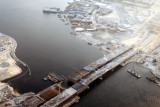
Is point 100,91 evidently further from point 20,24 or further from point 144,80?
point 20,24

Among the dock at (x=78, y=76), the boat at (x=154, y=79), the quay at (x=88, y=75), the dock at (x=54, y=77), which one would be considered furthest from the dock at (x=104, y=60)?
the boat at (x=154, y=79)

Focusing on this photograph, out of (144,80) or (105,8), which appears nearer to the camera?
(144,80)

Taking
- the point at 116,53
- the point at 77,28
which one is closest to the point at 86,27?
the point at 77,28

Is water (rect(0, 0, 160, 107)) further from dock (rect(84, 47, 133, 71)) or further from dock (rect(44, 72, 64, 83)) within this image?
dock (rect(84, 47, 133, 71))

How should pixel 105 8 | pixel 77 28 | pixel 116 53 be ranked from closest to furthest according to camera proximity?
pixel 116 53 → pixel 77 28 → pixel 105 8

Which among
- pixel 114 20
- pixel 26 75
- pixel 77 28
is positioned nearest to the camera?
pixel 26 75

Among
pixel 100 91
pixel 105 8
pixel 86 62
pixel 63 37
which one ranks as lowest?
pixel 100 91
